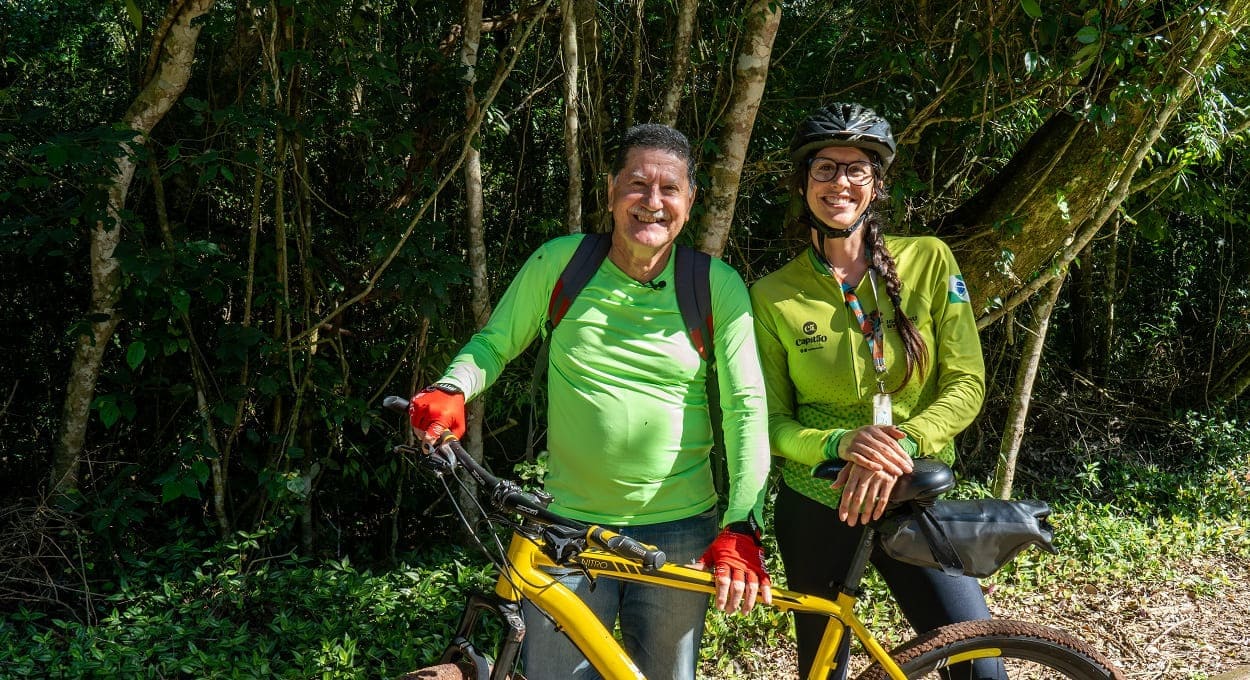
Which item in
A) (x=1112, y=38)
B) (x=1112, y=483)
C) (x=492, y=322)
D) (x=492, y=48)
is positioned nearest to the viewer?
(x=492, y=322)

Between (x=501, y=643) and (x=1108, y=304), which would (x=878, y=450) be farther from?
(x=1108, y=304)

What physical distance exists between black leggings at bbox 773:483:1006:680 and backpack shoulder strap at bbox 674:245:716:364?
20.7 inches

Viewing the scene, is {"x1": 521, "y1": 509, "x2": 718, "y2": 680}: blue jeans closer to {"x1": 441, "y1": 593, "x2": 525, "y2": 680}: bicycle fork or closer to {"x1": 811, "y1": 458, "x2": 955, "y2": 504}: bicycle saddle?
{"x1": 441, "y1": 593, "x2": 525, "y2": 680}: bicycle fork

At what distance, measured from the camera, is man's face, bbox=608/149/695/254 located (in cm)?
239

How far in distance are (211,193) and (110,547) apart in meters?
1.62

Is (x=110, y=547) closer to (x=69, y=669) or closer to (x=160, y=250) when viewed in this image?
(x=69, y=669)

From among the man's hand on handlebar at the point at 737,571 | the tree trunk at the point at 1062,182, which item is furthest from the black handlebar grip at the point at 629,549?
the tree trunk at the point at 1062,182

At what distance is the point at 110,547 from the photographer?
4066 mm

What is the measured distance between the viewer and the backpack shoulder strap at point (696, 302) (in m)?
2.41

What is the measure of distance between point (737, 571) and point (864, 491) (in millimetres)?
358

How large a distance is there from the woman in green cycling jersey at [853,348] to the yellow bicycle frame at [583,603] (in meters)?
0.19

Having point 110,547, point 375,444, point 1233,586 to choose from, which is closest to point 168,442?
point 110,547

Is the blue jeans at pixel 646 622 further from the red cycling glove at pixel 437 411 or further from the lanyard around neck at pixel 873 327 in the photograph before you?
the lanyard around neck at pixel 873 327

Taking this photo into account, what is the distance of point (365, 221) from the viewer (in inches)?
159
